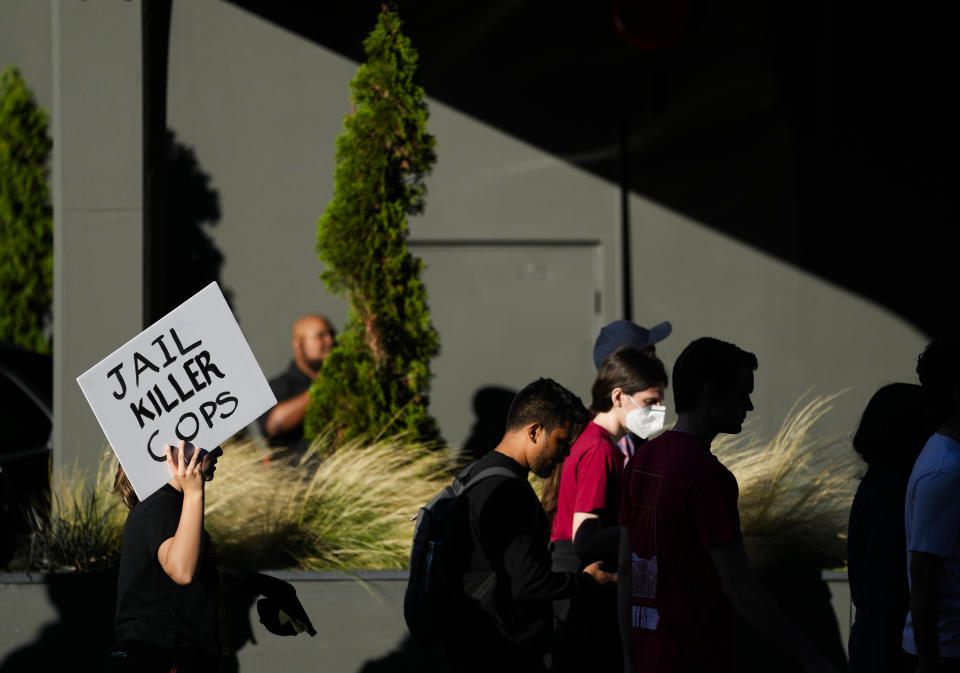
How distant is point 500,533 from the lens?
159 inches

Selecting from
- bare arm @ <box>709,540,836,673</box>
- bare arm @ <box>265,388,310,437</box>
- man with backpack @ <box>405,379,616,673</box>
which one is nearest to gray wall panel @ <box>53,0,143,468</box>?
bare arm @ <box>265,388,310,437</box>

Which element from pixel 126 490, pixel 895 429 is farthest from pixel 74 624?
pixel 895 429

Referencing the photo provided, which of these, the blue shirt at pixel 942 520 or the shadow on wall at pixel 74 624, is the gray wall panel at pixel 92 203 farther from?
the blue shirt at pixel 942 520

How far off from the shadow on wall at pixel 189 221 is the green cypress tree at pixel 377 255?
318 cm

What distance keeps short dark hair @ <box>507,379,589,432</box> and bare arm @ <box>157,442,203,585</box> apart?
1101 millimetres

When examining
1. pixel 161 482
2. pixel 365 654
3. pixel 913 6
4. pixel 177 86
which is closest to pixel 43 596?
pixel 365 654

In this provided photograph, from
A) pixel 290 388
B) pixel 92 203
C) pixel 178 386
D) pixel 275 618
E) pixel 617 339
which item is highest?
pixel 92 203

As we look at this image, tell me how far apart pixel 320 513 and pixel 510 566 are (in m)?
2.94

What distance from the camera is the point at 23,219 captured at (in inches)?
427

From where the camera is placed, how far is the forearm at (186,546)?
3.93m

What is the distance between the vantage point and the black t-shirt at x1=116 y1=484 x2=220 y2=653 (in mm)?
4039

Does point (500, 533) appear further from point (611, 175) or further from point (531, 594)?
point (611, 175)

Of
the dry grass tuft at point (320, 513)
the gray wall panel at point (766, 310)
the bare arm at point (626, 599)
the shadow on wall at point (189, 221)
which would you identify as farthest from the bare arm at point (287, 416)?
the bare arm at point (626, 599)

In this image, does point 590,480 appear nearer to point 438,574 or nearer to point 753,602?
point 438,574
